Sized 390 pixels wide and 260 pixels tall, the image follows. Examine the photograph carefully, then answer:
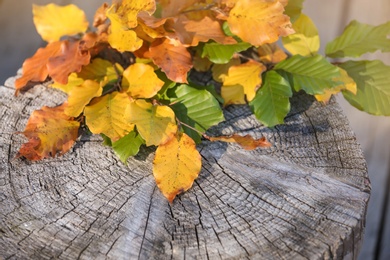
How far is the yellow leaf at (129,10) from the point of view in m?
1.09

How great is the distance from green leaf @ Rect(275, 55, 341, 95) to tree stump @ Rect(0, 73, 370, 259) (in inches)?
3.2

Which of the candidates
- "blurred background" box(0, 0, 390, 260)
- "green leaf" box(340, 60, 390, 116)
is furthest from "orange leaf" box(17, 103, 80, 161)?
"blurred background" box(0, 0, 390, 260)

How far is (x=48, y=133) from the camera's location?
3.70 ft

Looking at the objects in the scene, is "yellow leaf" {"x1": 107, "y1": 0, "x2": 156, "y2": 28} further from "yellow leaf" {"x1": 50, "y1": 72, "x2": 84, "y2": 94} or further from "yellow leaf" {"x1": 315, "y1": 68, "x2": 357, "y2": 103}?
"yellow leaf" {"x1": 315, "y1": 68, "x2": 357, "y2": 103}

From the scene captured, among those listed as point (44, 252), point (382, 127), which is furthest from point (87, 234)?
point (382, 127)

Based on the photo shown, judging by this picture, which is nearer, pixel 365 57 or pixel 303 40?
pixel 303 40

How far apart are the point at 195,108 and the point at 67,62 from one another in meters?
0.28

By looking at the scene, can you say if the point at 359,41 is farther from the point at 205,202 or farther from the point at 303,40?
the point at 205,202

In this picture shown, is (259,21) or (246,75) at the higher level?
(259,21)

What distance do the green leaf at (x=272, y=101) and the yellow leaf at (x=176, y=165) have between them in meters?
0.20

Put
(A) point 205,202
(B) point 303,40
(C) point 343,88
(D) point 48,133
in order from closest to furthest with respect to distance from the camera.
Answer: (A) point 205,202, (D) point 48,133, (C) point 343,88, (B) point 303,40

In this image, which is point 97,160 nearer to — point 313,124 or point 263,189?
point 263,189

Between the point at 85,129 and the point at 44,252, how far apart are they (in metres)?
0.34

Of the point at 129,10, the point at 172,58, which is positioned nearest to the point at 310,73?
the point at 172,58
